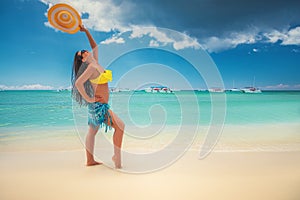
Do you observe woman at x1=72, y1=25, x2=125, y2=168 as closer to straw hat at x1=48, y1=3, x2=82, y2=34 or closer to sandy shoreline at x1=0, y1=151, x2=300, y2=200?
straw hat at x1=48, y1=3, x2=82, y2=34

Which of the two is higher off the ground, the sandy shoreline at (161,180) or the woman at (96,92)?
the woman at (96,92)

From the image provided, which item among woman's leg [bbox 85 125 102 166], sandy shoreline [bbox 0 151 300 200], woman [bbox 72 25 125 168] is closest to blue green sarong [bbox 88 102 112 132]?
woman [bbox 72 25 125 168]

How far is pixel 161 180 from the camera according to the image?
6.73 ft

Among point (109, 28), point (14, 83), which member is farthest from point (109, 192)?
point (14, 83)

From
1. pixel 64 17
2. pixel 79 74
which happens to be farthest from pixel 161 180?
pixel 64 17

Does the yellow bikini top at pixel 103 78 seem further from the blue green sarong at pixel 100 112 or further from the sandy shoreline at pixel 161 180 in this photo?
the sandy shoreline at pixel 161 180

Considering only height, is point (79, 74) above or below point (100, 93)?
above

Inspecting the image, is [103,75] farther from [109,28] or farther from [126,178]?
[109,28]

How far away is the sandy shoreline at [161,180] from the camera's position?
70.0 inches

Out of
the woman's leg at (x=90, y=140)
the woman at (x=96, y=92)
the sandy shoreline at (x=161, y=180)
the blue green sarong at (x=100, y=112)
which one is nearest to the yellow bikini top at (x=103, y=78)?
the woman at (x=96, y=92)

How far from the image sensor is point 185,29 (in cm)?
932

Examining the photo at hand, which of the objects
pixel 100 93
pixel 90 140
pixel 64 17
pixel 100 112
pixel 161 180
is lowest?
pixel 161 180

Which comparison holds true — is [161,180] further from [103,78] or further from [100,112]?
[103,78]

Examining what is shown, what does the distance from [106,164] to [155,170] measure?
1.61 ft
